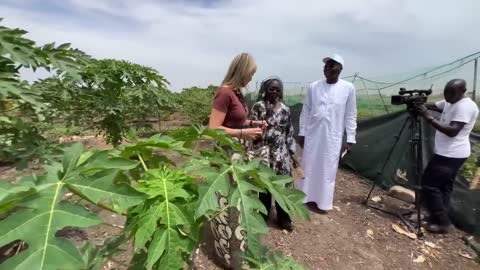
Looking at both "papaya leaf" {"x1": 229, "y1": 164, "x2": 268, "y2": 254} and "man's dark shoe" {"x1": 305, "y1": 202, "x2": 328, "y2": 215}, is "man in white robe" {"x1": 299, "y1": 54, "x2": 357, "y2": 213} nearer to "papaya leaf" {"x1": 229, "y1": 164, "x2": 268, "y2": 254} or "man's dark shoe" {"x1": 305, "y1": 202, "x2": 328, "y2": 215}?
"man's dark shoe" {"x1": 305, "y1": 202, "x2": 328, "y2": 215}

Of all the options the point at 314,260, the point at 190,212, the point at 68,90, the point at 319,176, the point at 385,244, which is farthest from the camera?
the point at 319,176

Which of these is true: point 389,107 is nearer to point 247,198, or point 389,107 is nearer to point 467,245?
point 467,245

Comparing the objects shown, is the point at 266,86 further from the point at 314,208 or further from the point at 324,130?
the point at 314,208

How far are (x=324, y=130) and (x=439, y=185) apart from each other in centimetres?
136

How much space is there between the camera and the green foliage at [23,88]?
5.67 ft

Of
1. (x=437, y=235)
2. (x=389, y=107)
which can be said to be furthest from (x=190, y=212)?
(x=389, y=107)

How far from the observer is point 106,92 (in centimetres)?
281

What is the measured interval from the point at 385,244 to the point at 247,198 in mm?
3305

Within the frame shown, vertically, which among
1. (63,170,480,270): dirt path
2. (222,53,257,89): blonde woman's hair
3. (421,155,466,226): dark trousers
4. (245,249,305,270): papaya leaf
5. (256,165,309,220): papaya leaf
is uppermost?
(222,53,257,89): blonde woman's hair

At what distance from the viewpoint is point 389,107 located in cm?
637

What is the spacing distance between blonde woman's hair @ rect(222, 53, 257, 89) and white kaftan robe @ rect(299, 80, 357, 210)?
1476mm

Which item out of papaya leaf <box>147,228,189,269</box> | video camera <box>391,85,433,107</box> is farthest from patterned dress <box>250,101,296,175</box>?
papaya leaf <box>147,228,189,269</box>

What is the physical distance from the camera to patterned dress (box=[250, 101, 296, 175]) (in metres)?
3.45

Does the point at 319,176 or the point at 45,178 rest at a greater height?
the point at 45,178
